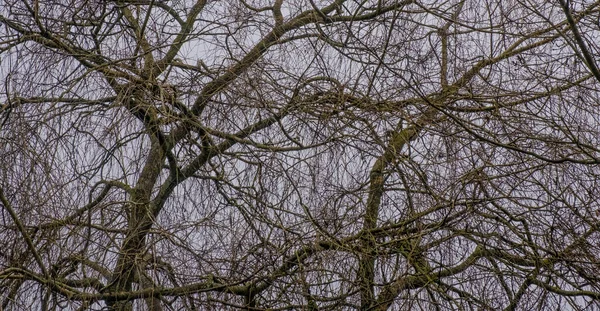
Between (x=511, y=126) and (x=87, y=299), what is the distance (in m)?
2.03

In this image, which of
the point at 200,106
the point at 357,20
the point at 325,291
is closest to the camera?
the point at 325,291

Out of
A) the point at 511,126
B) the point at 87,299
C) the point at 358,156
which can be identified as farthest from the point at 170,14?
the point at 511,126

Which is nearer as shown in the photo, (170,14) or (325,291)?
(325,291)

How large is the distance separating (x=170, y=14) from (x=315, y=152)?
3.21ft

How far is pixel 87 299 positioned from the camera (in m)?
3.75

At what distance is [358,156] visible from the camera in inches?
162

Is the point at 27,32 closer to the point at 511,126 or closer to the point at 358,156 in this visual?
the point at 358,156

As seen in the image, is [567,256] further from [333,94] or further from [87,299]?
[87,299]

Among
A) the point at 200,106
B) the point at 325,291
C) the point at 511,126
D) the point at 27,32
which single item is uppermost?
the point at 27,32

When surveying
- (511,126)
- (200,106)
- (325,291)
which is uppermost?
(200,106)

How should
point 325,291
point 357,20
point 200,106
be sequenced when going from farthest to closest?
1. point 357,20
2. point 200,106
3. point 325,291

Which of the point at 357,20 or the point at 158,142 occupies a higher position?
the point at 357,20

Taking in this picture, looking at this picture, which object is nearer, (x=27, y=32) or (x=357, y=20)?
(x=27, y=32)

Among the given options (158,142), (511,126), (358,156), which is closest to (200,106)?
(158,142)
